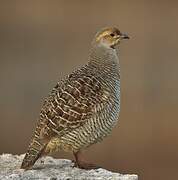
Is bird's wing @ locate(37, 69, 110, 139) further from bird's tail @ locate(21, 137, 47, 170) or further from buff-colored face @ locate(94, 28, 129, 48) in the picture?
buff-colored face @ locate(94, 28, 129, 48)

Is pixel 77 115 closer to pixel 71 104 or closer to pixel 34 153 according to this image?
pixel 71 104

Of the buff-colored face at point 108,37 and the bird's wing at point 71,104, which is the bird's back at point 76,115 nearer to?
the bird's wing at point 71,104

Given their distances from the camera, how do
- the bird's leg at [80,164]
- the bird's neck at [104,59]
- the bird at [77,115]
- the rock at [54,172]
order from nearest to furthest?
1. the rock at [54,172]
2. the bird at [77,115]
3. the bird's leg at [80,164]
4. the bird's neck at [104,59]

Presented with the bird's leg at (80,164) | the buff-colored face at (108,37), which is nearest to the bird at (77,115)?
the bird's leg at (80,164)

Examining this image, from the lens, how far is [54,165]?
5227 mm

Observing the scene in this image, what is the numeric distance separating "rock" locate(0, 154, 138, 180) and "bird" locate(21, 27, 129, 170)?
0.06 meters

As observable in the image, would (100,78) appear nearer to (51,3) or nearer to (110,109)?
(110,109)

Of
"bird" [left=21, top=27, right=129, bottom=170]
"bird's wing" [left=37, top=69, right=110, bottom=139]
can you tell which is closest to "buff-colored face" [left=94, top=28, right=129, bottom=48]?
"bird" [left=21, top=27, right=129, bottom=170]

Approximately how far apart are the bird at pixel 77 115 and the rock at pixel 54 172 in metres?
0.06

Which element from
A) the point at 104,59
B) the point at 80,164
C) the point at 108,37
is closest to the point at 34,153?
the point at 80,164

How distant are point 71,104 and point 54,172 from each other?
14.1 inches

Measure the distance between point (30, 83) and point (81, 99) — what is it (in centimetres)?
437

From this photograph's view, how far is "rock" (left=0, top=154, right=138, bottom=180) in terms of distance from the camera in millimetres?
4875

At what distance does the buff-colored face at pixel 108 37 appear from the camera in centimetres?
539
